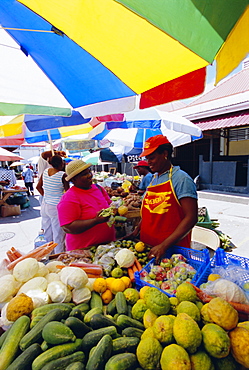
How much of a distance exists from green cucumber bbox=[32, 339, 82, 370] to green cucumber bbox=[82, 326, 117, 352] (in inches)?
1.8

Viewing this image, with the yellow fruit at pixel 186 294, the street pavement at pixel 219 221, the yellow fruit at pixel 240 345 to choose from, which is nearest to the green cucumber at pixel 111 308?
the yellow fruit at pixel 186 294

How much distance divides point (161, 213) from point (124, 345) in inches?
50.8

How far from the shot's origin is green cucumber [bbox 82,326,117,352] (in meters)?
1.09

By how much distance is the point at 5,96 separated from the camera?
2426mm

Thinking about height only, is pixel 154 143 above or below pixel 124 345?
above

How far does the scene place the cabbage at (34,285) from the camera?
1464 mm

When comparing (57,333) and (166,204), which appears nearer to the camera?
Answer: (57,333)

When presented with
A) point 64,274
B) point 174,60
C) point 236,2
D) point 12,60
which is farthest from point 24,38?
point 64,274

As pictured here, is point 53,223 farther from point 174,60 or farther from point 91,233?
point 174,60

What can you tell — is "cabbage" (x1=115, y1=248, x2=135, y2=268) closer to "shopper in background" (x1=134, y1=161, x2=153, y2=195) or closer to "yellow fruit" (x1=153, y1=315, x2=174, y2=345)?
"yellow fruit" (x1=153, y1=315, x2=174, y2=345)

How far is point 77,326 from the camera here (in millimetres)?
1140

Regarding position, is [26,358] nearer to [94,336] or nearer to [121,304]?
[94,336]

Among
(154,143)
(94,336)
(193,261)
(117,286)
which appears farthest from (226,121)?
(94,336)

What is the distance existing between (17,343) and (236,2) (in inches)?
82.7
